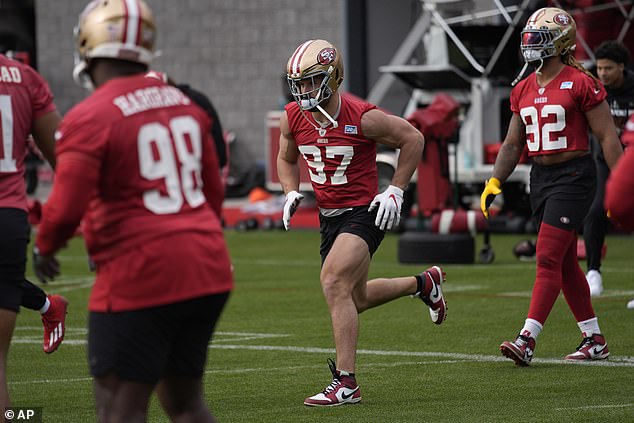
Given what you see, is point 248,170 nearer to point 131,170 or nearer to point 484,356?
point 484,356

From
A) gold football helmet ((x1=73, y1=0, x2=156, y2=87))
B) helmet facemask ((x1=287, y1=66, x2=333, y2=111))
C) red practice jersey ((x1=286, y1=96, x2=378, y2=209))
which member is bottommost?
red practice jersey ((x1=286, y1=96, x2=378, y2=209))

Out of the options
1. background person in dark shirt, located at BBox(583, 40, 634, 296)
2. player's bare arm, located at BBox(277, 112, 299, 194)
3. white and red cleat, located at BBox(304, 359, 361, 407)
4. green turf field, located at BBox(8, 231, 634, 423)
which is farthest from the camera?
background person in dark shirt, located at BBox(583, 40, 634, 296)

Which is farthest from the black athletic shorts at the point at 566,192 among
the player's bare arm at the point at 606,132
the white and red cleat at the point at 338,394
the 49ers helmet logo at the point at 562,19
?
the white and red cleat at the point at 338,394

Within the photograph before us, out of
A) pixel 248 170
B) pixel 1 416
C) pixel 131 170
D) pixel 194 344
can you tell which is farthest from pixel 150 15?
pixel 248 170

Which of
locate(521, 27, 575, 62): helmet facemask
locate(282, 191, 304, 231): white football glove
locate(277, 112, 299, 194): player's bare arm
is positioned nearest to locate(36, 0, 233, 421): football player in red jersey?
locate(282, 191, 304, 231): white football glove

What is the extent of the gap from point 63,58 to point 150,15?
91.9ft

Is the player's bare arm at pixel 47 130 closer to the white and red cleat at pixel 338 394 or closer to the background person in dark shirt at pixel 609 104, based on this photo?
the white and red cleat at pixel 338 394

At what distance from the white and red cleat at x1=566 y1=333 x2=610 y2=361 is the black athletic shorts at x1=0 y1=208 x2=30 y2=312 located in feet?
13.5

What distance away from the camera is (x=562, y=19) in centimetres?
891

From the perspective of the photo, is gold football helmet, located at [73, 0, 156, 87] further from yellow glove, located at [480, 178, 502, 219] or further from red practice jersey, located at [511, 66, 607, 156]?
yellow glove, located at [480, 178, 502, 219]

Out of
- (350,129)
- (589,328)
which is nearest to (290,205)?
(350,129)

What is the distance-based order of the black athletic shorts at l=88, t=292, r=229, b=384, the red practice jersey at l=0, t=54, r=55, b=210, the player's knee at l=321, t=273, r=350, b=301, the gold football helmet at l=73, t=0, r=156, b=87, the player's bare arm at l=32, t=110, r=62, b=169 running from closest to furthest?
the black athletic shorts at l=88, t=292, r=229, b=384, the gold football helmet at l=73, t=0, r=156, b=87, the red practice jersey at l=0, t=54, r=55, b=210, the player's bare arm at l=32, t=110, r=62, b=169, the player's knee at l=321, t=273, r=350, b=301

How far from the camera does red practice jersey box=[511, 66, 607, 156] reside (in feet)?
28.0

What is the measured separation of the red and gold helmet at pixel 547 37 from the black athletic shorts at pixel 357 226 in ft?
5.43
